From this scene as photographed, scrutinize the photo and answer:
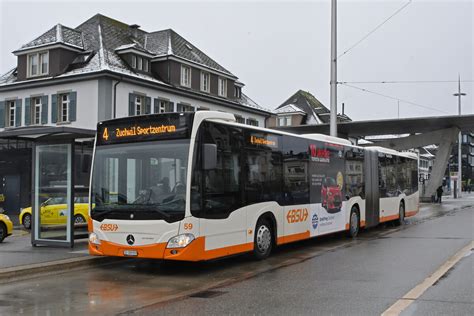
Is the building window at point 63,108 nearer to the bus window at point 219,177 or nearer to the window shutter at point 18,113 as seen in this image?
the window shutter at point 18,113

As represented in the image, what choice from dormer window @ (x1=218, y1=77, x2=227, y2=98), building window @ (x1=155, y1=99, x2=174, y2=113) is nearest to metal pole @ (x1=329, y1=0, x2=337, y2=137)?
building window @ (x1=155, y1=99, x2=174, y2=113)

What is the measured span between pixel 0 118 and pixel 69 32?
785 centimetres

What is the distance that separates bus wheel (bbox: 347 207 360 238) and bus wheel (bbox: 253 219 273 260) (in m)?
5.01

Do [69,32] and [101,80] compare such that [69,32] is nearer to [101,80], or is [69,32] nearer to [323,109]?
[101,80]

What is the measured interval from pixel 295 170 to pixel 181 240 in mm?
4405

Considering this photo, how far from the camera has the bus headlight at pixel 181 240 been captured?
9.10 meters

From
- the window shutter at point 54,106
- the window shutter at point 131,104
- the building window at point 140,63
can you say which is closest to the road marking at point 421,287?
the window shutter at point 131,104

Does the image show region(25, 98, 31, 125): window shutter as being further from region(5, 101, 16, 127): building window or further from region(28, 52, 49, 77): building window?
region(28, 52, 49, 77): building window

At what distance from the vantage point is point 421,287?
26.8ft

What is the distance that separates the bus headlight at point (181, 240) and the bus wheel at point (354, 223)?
780 centimetres

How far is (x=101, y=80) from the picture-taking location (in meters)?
32.3

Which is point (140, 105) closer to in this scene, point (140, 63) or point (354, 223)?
point (140, 63)

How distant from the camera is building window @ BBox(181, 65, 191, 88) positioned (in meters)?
38.8

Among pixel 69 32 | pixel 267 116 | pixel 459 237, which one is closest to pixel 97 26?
pixel 69 32
